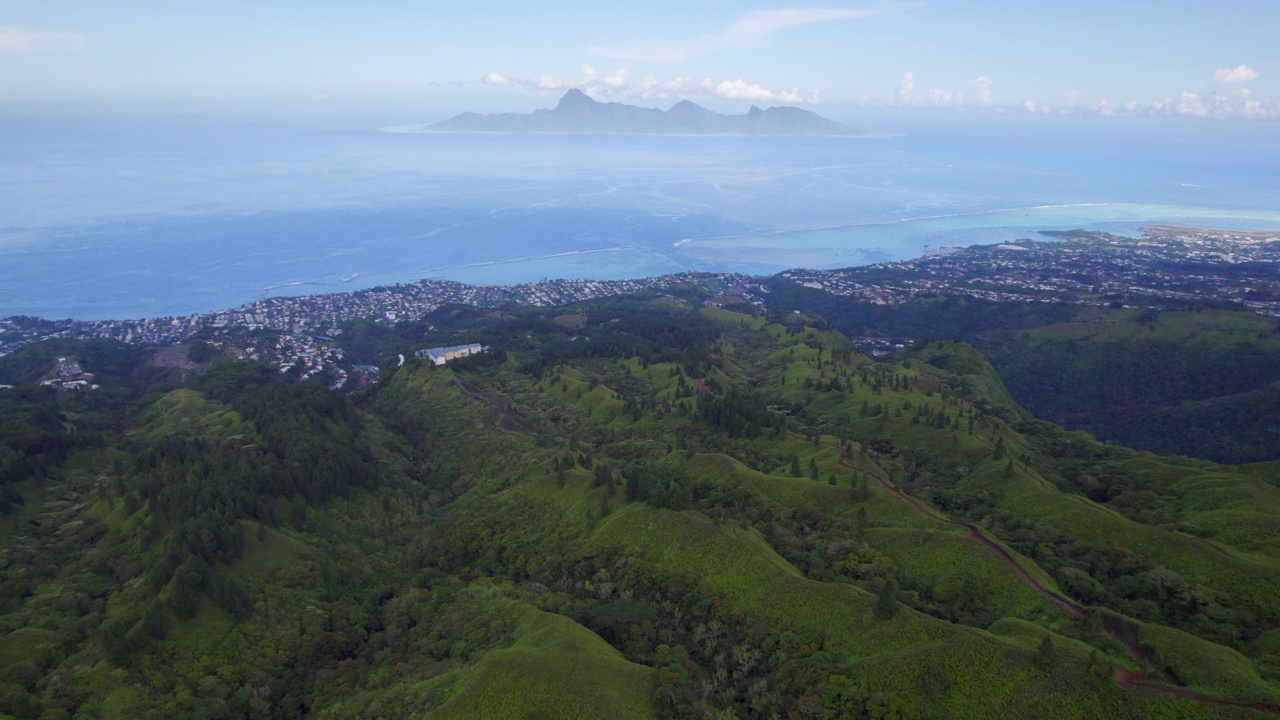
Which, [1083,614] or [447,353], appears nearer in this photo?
[1083,614]

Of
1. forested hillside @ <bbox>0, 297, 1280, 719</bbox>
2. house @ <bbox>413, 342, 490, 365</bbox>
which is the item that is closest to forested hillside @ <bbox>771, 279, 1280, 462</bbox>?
forested hillside @ <bbox>0, 297, 1280, 719</bbox>

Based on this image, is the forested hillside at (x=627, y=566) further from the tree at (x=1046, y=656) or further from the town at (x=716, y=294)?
the town at (x=716, y=294)

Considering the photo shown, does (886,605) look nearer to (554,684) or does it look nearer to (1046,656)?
(1046,656)

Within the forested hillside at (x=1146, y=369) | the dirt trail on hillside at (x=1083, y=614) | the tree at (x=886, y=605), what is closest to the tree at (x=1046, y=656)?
the dirt trail on hillside at (x=1083, y=614)

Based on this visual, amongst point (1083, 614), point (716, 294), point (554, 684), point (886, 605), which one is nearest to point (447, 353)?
point (554, 684)

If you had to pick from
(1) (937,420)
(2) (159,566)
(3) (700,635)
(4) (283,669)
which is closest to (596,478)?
(3) (700,635)

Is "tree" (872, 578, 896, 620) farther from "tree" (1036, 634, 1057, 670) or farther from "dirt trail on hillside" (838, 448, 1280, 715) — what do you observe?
"dirt trail on hillside" (838, 448, 1280, 715)
